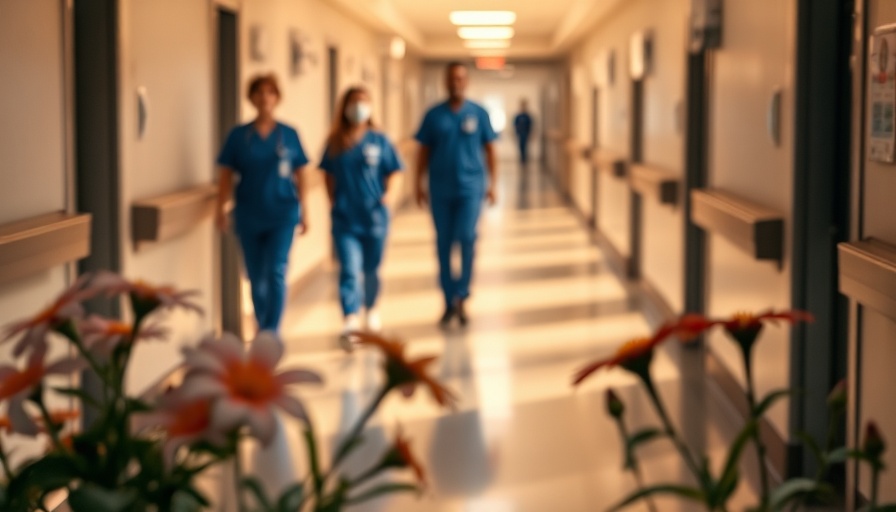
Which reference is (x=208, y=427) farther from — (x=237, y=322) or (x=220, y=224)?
(x=237, y=322)

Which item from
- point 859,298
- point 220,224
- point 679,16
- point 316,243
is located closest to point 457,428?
point 220,224

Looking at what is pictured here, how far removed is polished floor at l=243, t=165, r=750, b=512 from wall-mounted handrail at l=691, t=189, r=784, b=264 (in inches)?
32.3

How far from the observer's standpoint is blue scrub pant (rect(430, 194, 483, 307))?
8453mm

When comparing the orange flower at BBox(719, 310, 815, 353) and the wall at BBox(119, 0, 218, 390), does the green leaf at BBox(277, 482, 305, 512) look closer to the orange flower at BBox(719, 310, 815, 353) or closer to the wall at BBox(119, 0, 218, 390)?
the orange flower at BBox(719, 310, 815, 353)

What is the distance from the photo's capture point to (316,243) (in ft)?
37.2

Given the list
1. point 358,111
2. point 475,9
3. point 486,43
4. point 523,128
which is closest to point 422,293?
point 358,111

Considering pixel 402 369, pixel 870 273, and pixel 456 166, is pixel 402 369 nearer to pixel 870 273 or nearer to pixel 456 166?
pixel 870 273

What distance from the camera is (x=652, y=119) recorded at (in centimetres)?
992

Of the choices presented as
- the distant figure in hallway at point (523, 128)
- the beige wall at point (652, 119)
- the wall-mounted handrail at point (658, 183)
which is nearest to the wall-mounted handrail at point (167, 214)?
the beige wall at point (652, 119)

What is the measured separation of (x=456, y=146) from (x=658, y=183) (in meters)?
1.24

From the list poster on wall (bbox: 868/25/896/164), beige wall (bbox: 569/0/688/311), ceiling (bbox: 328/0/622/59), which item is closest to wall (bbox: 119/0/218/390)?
beige wall (bbox: 569/0/688/311)

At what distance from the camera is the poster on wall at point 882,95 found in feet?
12.0

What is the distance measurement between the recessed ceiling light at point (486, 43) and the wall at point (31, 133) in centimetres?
1586

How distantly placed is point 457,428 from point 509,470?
0.74 m
